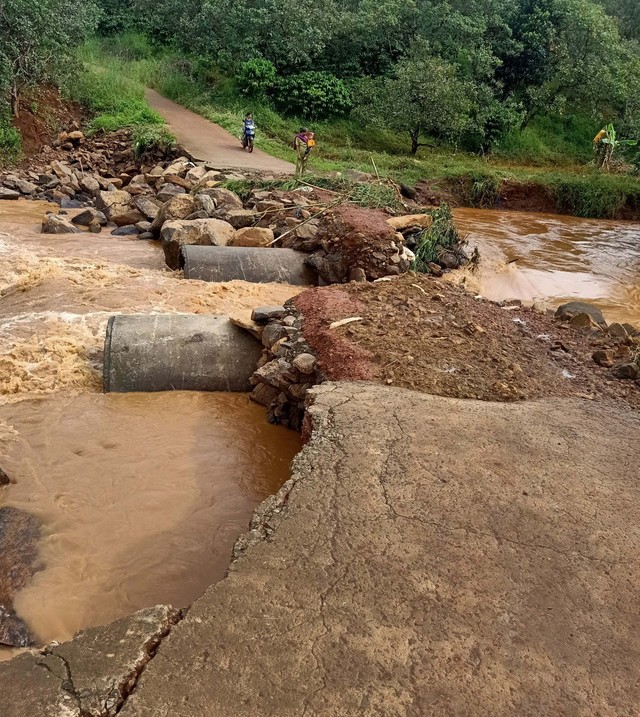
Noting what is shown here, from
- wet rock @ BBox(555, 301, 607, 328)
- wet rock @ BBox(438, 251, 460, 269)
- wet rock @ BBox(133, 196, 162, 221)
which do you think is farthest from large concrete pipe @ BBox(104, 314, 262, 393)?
wet rock @ BBox(133, 196, 162, 221)

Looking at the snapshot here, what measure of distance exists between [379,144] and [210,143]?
7.48m

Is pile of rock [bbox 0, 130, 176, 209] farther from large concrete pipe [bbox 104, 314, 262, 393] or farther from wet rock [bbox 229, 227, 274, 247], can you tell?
large concrete pipe [bbox 104, 314, 262, 393]

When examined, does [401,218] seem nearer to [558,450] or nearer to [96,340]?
[96,340]

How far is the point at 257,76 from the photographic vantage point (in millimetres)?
22312

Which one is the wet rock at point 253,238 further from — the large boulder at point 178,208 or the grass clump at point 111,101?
the grass clump at point 111,101

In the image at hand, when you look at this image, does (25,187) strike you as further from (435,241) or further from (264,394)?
(264,394)

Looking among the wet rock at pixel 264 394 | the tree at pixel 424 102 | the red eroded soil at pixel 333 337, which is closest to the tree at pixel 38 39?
the tree at pixel 424 102

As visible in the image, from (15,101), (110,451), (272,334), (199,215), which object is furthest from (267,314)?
(15,101)

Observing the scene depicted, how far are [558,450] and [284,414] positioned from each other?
102 inches

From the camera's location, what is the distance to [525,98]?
83.2 ft

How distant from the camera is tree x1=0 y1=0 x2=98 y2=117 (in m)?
15.3

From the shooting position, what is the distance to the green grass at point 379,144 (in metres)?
18.4

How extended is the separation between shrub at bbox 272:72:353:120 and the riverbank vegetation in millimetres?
53

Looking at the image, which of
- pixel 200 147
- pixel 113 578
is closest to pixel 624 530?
pixel 113 578
